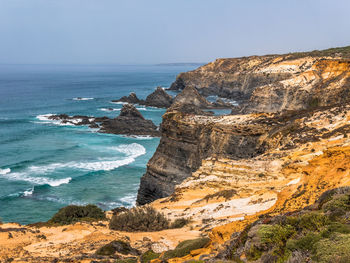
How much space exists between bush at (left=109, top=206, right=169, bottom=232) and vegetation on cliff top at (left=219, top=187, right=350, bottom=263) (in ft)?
20.7

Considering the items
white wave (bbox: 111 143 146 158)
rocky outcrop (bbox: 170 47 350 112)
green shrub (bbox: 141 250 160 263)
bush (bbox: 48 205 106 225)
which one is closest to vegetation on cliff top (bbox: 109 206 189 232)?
bush (bbox: 48 205 106 225)

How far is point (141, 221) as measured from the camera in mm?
13328

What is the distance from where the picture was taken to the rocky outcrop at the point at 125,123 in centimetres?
5559

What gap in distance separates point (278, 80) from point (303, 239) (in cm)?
7035

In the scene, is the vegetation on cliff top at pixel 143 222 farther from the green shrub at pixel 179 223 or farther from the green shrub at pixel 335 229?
the green shrub at pixel 335 229

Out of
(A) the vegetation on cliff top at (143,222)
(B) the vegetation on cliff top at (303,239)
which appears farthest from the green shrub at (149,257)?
(A) the vegetation on cliff top at (143,222)

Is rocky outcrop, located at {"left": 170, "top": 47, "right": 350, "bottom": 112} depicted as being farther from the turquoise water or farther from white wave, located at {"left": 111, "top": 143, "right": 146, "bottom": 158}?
the turquoise water

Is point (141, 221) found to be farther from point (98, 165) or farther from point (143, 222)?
point (98, 165)

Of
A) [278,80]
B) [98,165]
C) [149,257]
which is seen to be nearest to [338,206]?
[149,257]

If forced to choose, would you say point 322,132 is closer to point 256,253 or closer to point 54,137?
point 256,253

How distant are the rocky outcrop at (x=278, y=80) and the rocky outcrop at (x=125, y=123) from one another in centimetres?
1760

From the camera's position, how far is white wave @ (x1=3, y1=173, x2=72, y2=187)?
3295cm

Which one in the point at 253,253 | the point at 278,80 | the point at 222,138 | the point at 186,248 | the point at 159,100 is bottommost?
the point at 159,100

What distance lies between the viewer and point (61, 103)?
87562 millimetres
